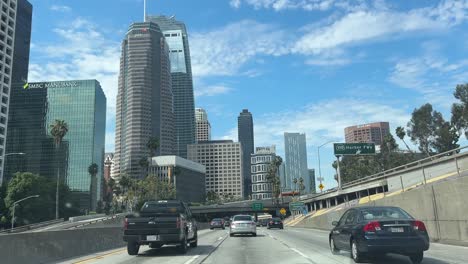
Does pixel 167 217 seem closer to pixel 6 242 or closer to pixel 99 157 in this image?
pixel 6 242

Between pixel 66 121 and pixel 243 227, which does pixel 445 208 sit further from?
pixel 66 121

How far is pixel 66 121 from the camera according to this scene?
147500mm

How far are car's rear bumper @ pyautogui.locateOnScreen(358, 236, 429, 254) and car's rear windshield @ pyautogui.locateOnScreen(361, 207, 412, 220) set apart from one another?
807mm

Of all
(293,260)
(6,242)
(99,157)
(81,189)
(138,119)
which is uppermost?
(138,119)

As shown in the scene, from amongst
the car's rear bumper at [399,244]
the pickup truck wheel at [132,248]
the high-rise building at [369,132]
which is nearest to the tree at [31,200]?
the pickup truck wheel at [132,248]

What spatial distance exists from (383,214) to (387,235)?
0.99m

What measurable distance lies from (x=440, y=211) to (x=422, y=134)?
2806 inches

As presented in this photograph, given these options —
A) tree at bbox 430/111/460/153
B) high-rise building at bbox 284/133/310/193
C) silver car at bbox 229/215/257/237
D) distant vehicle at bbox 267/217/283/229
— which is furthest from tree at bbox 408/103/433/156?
high-rise building at bbox 284/133/310/193

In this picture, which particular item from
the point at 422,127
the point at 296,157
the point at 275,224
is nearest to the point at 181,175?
the point at 296,157

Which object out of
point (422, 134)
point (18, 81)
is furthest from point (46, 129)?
point (422, 134)

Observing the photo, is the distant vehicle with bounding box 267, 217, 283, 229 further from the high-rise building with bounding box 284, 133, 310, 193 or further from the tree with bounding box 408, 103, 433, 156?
the high-rise building with bounding box 284, 133, 310, 193

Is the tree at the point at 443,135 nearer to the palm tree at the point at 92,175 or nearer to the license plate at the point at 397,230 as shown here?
the license plate at the point at 397,230

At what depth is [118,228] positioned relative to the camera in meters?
23.2

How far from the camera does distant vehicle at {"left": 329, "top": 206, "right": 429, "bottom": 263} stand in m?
11.6
